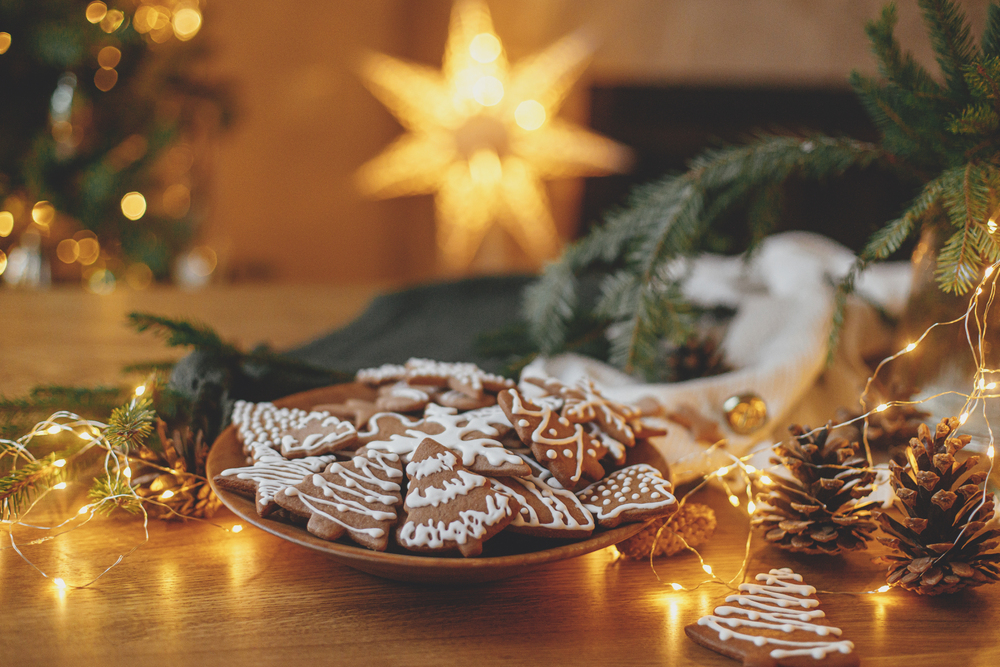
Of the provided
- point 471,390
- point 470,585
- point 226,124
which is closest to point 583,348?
point 471,390

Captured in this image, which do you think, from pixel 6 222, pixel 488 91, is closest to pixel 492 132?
pixel 488 91

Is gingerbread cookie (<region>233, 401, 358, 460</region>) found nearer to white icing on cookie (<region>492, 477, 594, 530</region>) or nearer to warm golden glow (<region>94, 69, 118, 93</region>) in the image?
white icing on cookie (<region>492, 477, 594, 530</region>)

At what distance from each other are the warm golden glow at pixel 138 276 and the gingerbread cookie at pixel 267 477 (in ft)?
5.81

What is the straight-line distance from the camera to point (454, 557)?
449mm

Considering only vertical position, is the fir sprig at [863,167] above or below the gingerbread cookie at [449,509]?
above

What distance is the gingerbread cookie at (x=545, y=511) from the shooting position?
46 cm

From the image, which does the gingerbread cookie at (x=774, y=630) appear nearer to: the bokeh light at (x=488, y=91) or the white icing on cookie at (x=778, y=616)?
the white icing on cookie at (x=778, y=616)

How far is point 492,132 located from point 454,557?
8.07ft

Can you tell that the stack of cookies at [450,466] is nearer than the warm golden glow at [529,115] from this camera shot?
Yes

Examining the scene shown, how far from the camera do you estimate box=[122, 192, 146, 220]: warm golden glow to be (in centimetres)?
190

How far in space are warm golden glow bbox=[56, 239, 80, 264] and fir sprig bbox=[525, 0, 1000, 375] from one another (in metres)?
1.60

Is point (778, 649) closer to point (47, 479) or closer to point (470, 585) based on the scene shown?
point (470, 585)

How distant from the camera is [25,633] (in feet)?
1.50

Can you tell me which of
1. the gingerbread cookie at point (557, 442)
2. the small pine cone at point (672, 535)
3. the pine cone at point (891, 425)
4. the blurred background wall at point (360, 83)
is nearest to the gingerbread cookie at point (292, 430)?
the gingerbread cookie at point (557, 442)
